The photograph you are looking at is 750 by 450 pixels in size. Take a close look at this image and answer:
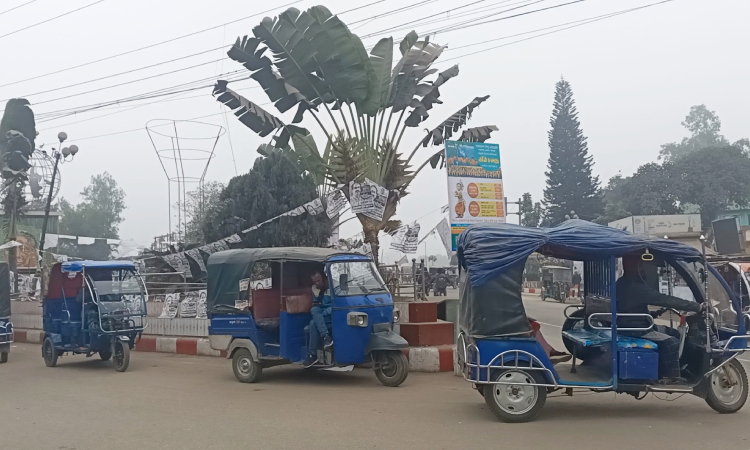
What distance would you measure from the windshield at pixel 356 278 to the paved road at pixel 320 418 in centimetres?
157

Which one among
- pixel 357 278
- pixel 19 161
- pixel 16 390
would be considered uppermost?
pixel 19 161

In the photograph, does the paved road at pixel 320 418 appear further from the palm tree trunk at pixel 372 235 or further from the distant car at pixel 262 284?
the palm tree trunk at pixel 372 235

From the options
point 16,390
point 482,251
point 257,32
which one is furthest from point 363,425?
point 257,32

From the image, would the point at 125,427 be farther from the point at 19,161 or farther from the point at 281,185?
A: the point at 19,161

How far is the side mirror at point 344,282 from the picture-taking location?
11.2 m

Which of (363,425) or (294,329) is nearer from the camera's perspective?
(363,425)

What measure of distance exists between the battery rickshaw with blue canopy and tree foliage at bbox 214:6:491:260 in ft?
23.6

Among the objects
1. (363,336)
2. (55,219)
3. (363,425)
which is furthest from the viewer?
(55,219)

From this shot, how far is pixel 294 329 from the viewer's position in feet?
38.1

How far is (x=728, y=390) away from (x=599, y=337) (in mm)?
1699

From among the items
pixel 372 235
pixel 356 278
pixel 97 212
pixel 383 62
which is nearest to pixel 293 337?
pixel 356 278

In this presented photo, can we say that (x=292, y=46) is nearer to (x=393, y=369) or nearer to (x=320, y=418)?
(x=393, y=369)

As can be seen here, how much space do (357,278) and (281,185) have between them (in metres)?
9.66

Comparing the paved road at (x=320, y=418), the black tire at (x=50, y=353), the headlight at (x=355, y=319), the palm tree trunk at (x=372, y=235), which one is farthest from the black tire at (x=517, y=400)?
the black tire at (x=50, y=353)
